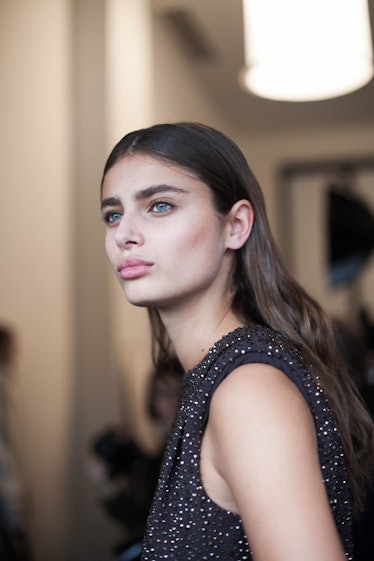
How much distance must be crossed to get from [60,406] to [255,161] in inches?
128

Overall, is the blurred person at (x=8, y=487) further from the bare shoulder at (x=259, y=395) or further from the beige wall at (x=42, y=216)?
the bare shoulder at (x=259, y=395)

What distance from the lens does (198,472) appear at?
965 mm

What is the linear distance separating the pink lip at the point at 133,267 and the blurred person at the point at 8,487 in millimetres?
2282

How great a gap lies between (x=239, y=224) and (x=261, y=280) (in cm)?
9

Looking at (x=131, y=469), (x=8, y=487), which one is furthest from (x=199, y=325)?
(x=8, y=487)

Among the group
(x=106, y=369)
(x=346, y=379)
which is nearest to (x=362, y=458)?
(x=346, y=379)

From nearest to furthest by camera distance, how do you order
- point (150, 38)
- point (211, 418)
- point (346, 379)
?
1. point (211, 418)
2. point (346, 379)
3. point (150, 38)

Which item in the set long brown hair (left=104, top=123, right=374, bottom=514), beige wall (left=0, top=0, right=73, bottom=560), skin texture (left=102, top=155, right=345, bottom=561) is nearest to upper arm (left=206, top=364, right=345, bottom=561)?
skin texture (left=102, top=155, right=345, bottom=561)

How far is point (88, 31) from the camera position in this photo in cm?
334

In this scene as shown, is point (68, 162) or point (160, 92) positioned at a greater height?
point (160, 92)

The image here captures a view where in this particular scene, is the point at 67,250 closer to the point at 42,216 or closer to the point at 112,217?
the point at 42,216

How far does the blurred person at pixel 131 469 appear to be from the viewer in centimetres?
245

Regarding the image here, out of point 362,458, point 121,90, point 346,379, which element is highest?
point 121,90

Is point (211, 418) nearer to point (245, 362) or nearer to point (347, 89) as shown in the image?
point (245, 362)
